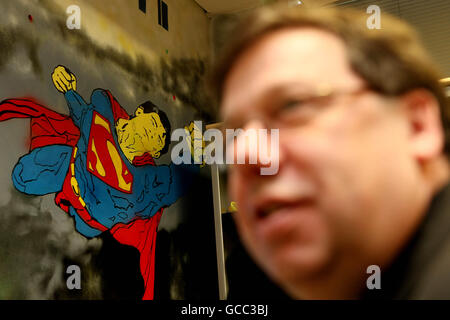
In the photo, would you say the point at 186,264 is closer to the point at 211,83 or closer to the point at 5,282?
the point at 5,282

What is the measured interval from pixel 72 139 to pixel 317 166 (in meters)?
1.24

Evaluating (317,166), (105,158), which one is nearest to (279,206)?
(317,166)

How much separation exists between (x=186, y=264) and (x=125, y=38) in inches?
43.4

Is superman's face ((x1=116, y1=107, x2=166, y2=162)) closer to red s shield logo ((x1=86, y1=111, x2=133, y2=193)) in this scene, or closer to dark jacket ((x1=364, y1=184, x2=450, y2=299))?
red s shield logo ((x1=86, y1=111, x2=133, y2=193))

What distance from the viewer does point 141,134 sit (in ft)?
5.63

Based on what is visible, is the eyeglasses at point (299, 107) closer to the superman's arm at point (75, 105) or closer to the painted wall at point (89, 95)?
the painted wall at point (89, 95)

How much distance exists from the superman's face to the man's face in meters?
1.39

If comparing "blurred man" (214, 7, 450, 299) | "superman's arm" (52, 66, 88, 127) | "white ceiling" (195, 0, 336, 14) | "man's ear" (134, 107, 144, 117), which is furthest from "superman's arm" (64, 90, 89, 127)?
"blurred man" (214, 7, 450, 299)

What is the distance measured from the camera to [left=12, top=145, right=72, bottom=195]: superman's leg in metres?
1.12

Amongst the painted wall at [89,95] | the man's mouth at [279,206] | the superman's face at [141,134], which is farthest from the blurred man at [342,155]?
the superman's face at [141,134]

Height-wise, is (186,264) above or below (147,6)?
below

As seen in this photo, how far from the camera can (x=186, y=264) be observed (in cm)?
191

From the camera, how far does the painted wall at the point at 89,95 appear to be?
1104 mm
